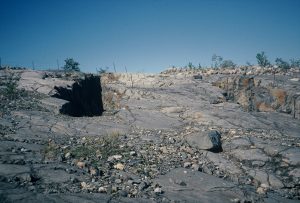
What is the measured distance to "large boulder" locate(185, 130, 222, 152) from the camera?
5.90 metres

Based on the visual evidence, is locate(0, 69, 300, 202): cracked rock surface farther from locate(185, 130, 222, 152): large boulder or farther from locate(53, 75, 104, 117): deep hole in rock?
locate(53, 75, 104, 117): deep hole in rock

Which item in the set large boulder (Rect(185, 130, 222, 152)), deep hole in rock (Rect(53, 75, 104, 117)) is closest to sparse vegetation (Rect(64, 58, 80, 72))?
deep hole in rock (Rect(53, 75, 104, 117))

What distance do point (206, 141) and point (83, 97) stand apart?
651 centimetres

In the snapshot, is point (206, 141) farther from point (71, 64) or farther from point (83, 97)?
point (71, 64)

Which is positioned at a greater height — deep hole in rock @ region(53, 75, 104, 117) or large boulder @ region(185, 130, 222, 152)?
deep hole in rock @ region(53, 75, 104, 117)

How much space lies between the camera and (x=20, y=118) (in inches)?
264

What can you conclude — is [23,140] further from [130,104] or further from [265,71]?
[265,71]

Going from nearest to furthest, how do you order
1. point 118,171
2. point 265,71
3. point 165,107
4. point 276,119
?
point 118,171, point 276,119, point 165,107, point 265,71

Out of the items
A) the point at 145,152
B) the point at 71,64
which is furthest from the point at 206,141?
the point at 71,64

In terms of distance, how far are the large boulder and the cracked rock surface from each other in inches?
0.9

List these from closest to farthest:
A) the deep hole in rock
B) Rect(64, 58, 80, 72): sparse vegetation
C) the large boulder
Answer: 1. the large boulder
2. the deep hole in rock
3. Rect(64, 58, 80, 72): sparse vegetation

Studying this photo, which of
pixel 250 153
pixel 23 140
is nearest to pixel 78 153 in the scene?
pixel 23 140

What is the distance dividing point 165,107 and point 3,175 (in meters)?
5.86

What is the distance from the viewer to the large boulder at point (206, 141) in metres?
5.90
